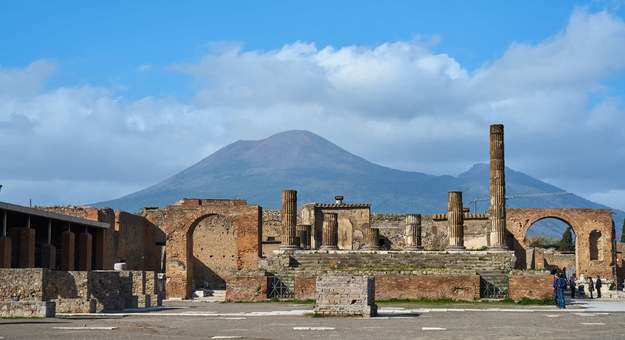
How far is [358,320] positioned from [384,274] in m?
11.0

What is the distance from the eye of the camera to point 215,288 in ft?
157

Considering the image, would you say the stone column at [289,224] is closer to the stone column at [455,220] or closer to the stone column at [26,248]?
the stone column at [455,220]

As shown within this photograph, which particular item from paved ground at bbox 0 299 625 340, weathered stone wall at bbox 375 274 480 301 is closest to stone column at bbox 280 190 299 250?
weathered stone wall at bbox 375 274 480 301

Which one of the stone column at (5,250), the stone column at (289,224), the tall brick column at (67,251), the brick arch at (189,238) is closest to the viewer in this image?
the stone column at (5,250)

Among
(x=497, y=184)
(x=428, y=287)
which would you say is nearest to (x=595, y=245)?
(x=497, y=184)

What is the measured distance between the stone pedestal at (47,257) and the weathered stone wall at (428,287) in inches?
524

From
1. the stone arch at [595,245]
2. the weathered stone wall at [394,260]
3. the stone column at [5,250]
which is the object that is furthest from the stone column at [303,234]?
the stone arch at [595,245]

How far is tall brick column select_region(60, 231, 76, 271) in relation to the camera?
35562mm

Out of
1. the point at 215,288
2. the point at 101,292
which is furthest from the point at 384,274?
the point at 215,288

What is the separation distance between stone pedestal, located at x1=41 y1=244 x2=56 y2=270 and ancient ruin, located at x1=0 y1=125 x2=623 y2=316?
0.13ft

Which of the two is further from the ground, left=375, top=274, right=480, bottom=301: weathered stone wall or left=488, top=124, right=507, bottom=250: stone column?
left=488, top=124, right=507, bottom=250: stone column

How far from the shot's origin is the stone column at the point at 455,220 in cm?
3756

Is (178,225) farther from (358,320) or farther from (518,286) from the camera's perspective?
(358,320)

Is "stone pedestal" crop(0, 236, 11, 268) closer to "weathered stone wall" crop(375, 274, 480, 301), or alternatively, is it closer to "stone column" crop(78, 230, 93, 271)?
"stone column" crop(78, 230, 93, 271)
